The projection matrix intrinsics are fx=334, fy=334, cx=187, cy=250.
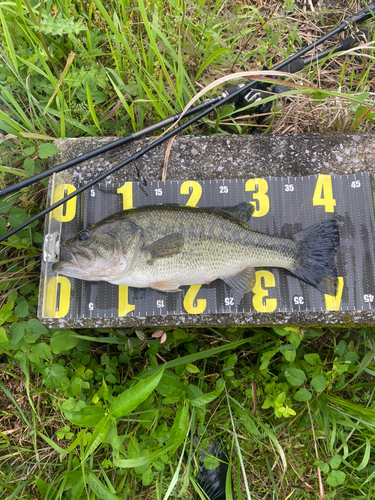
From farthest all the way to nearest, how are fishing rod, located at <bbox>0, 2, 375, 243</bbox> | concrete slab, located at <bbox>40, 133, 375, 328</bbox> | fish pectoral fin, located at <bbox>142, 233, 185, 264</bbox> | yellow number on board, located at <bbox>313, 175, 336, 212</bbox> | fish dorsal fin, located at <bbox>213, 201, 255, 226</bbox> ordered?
concrete slab, located at <bbox>40, 133, 375, 328</bbox>, yellow number on board, located at <bbox>313, 175, 336, 212</bbox>, fish dorsal fin, located at <bbox>213, 201, 255, 226</bbox>, fishing rod, located at <bbox>0, 2, 375, 243</bbox>, fish pectoral fin, located at <bbox>142, 233, 185, 264</bbox>

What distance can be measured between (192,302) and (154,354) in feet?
2.29

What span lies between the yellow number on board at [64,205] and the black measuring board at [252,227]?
0.01 metres

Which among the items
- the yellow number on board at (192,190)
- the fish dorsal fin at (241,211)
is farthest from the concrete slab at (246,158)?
the fish dorsal fin at (241,211)

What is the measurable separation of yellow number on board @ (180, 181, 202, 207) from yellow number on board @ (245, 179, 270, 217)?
0.48 meters

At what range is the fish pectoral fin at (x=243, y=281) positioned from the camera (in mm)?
3084

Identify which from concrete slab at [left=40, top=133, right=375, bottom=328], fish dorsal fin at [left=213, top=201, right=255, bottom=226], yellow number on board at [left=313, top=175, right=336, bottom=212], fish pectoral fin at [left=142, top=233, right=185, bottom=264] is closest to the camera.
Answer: fish pectoral fin at [left=142, top=233, right=185, bottom=264]

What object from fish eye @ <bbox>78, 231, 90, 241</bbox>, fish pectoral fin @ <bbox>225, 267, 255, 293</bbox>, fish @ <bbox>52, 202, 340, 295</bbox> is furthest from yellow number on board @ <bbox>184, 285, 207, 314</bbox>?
fish eye @ <bbox>78, 231, 90, 241</bbox>

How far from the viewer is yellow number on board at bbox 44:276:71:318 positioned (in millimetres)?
3201

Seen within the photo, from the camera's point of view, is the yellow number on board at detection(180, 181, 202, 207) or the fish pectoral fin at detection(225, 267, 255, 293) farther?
the yellow number on board at detection(180, 181, 202, 207)

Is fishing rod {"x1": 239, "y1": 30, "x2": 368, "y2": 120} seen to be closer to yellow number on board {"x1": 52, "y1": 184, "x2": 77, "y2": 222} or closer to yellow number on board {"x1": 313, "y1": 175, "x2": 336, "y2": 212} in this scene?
yellow number on board {"x1": 313, "y1": 175, "x2": 336, "y2": 212}

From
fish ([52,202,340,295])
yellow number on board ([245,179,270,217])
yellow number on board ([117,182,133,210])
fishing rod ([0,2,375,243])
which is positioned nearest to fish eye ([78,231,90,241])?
fish ([52,202,340,295])

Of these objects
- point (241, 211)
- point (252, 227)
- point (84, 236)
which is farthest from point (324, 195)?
point (84, 236)

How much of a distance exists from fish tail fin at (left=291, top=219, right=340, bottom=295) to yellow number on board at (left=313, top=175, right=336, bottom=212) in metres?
0.31

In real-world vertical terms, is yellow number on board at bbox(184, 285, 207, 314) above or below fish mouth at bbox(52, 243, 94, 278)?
below
